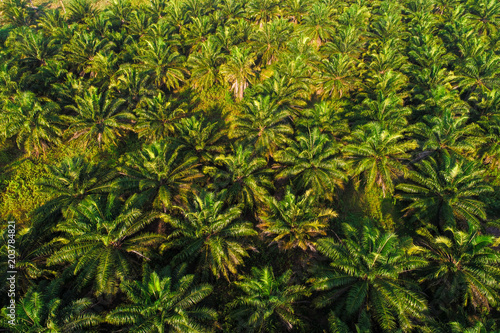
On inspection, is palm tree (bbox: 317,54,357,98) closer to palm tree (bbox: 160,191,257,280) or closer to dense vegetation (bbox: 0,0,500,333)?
dense vegetation (bbox: 0,0,500,333)

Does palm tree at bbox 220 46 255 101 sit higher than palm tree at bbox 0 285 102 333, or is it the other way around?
palm tree at bbox 220 46 255 101

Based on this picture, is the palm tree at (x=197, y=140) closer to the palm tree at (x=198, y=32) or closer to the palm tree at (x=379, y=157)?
the palm tree at (x=379, y=157)

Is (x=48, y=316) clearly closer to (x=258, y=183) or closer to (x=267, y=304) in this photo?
(x=267, y=304)

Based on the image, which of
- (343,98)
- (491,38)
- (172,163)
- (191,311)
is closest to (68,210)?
(172,163)

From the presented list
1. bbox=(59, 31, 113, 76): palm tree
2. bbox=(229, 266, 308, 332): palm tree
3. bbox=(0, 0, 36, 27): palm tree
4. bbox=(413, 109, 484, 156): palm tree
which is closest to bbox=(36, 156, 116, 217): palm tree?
bbox=(229, 266, 308, 332): palm tree

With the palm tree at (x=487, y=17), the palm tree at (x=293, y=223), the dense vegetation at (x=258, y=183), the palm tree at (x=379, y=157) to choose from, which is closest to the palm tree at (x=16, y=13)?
the dense vegetation at (x=258, y=183)
